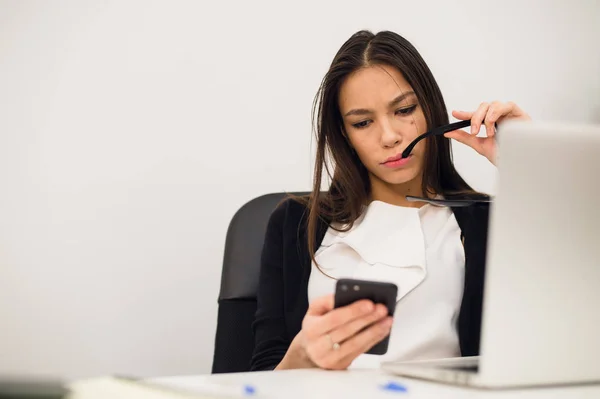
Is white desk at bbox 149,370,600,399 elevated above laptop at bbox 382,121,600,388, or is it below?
below

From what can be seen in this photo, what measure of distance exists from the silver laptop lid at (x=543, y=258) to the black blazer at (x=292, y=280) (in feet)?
1.97

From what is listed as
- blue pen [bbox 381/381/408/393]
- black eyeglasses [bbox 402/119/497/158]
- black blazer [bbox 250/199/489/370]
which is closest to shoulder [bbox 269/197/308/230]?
black blazer [bbox 250/199/489/370]

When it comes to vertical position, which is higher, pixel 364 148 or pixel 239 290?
pixel 364 148

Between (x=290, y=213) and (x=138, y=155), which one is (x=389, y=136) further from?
(x=138, y=155)

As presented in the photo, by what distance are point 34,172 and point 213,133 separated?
0.46 metres

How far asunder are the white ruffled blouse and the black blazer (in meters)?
0.03

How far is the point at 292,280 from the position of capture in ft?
4.61

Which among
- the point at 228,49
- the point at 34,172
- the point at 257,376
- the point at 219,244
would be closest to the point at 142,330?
the point at 219,244

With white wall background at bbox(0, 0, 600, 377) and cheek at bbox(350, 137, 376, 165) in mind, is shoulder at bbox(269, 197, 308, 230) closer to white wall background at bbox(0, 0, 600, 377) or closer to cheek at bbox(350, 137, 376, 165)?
cheek at bbox(350, 137, 376, 165)

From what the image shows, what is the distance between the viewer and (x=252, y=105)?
1.81 metres

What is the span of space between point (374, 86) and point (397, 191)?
10.3 inches

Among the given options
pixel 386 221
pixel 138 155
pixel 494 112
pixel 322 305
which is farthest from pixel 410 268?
pixel 138 155

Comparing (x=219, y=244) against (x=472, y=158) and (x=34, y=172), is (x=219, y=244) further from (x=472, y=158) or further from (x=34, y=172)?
(x=472, y=158)

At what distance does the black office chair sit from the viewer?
1.34 metres
